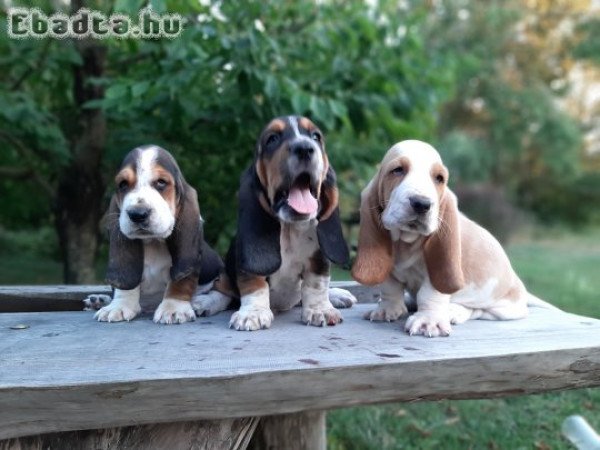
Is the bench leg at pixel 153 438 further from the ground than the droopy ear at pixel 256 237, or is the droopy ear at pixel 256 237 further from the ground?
the droopy ear at pixel 256 237

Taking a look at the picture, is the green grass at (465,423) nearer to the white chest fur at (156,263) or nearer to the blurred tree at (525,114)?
the white chest fur at (156,263)

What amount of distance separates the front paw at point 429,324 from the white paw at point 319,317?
0.30 metres

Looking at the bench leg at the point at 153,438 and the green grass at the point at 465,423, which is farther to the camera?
the green grass at the point at 465,423

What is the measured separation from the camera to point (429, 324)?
227 centimetres

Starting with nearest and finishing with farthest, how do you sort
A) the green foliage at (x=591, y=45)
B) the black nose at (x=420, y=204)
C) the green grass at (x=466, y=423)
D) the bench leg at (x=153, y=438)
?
the bench leg at (x=153, y=438) → the black nose at (x=420, y=204) → the green grass at (x=466, y=423) → the green foliage at (x=591, y=45)

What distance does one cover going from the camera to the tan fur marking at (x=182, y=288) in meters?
2.55

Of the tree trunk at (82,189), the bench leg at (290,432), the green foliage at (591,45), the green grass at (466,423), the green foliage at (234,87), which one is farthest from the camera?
the green foliage at (591,45)

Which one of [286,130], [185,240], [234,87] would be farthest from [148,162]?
[234,87]

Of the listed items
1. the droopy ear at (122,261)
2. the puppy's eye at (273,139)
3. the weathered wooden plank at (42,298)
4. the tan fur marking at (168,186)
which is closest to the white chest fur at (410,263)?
the puppy's eye at (273,139)

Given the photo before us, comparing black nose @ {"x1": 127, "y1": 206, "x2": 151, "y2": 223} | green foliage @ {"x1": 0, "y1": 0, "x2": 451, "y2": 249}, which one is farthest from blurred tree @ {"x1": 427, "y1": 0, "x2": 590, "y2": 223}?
black nose @ {"x1": 127, "y1": 206, "x2": 151, "y2": 223}

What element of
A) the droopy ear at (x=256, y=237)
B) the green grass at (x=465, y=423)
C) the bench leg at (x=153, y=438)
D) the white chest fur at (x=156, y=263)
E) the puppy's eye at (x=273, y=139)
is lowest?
the green grass at (x=465, y=423)

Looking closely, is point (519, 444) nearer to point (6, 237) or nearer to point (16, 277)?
point (16, 277)

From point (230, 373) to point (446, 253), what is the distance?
95 centimetres

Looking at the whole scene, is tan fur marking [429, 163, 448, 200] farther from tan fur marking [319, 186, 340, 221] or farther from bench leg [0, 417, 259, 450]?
bench leg [0, 417, 259, 450]
